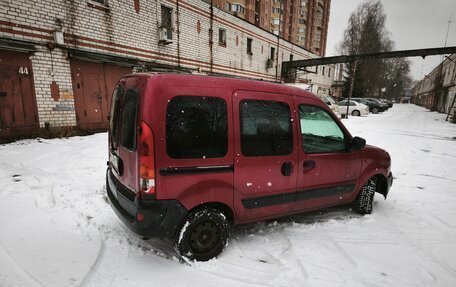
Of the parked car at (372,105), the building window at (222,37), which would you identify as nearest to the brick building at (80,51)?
the building window at (222,37)

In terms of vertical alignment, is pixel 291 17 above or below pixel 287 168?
above

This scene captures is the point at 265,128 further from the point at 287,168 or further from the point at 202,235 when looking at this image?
the point at 202,235

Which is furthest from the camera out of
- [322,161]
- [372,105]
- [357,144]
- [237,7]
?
[237,7]

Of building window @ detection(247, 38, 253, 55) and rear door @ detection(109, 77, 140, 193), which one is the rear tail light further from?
building window @ detection(247, 38, 253, 55)

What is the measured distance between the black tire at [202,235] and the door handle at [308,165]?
1.19m

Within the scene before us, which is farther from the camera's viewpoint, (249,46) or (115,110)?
(249,46)

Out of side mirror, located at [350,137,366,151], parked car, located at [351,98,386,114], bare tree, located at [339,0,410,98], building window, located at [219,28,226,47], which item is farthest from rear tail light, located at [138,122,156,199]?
bare tree, located at [339,0,410,98]

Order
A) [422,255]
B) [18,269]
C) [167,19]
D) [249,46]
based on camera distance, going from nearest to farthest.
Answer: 1. [18,269]
2. [422,255]
3. [167,19]
4. [249,46]

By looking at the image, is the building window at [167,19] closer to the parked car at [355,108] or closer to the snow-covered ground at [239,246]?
the snow-covered ground at [239,246]

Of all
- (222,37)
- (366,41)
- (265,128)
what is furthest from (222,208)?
(366,41)

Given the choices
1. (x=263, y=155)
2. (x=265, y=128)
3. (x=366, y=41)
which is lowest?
(x=263, y=155)

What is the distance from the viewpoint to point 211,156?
2539 millimetres

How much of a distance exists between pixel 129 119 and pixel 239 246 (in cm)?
190

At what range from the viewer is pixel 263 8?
128 ft
